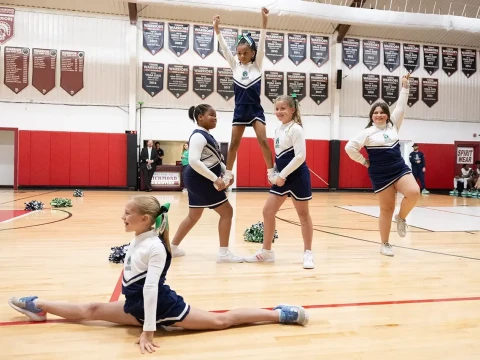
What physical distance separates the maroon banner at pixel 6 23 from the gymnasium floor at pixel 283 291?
10.2 m

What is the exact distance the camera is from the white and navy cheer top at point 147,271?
192cm

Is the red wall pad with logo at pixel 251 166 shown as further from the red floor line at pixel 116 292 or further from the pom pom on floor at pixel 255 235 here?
the red floor line at pixel 116 292

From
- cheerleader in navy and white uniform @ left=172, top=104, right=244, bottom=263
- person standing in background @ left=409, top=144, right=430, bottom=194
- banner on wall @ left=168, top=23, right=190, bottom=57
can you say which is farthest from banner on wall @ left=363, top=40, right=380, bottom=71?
cheerleader in navy and white uniform @ left=172, top=104, right=244, bottom=263

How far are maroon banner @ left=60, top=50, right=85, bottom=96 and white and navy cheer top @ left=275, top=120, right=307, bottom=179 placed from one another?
11933 mm

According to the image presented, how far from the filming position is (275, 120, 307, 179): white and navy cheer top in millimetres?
3445

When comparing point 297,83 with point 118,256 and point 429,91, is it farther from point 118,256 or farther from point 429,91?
point 118,256

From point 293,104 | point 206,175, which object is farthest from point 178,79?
point 206,175

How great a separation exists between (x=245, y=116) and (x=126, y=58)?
1113cm

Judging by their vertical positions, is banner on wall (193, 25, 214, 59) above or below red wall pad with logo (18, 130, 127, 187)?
above

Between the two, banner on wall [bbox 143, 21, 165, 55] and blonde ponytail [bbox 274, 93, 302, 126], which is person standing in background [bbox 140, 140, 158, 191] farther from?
→ blonde ponytail [bbox 274, 93, 302, 126]

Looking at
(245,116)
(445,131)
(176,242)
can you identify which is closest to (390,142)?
(245,116)

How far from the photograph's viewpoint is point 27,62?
13266 millimetres

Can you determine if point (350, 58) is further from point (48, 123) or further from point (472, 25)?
point (48, 123)

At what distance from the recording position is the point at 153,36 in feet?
46.2
